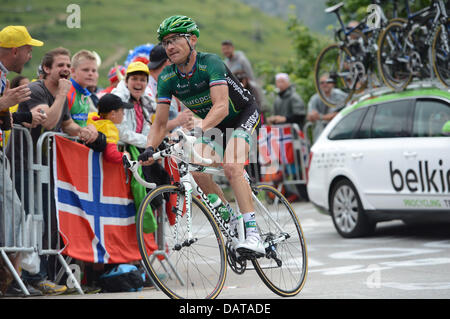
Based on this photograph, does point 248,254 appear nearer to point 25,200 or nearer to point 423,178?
point 25,200

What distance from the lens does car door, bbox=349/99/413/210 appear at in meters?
10.6

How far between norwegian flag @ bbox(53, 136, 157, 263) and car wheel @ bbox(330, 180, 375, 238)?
3958 mm

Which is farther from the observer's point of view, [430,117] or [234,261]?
[430,117]

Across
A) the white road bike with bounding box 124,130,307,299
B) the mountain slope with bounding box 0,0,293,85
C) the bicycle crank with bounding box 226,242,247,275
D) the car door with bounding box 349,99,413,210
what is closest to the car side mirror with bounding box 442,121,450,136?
the car door with bounding box 349,99,413,210

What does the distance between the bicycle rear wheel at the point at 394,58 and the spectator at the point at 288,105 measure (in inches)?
198

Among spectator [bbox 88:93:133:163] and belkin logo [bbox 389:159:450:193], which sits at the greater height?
spectator [bbox 88:93:133:163]

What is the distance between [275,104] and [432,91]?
6.87 metres

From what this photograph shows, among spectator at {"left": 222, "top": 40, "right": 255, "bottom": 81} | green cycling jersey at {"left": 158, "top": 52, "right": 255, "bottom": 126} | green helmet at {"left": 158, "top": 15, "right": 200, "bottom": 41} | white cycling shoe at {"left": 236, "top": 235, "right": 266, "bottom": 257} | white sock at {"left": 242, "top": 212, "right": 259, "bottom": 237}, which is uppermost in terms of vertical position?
spectator at {"left": 222, "top": 40, "right": 255, "bottom": 81}

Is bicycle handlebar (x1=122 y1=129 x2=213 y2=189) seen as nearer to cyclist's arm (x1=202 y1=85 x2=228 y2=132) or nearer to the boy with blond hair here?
cyclist's arm (x1=202 y1=85 x2=228 y2=132)

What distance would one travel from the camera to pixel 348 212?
11453 mm

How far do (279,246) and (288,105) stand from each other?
33.1ft

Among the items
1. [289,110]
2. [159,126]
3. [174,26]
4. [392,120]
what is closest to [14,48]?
[159,126]

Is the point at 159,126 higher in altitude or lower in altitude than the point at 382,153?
higher

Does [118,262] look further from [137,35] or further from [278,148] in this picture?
[137,35]
